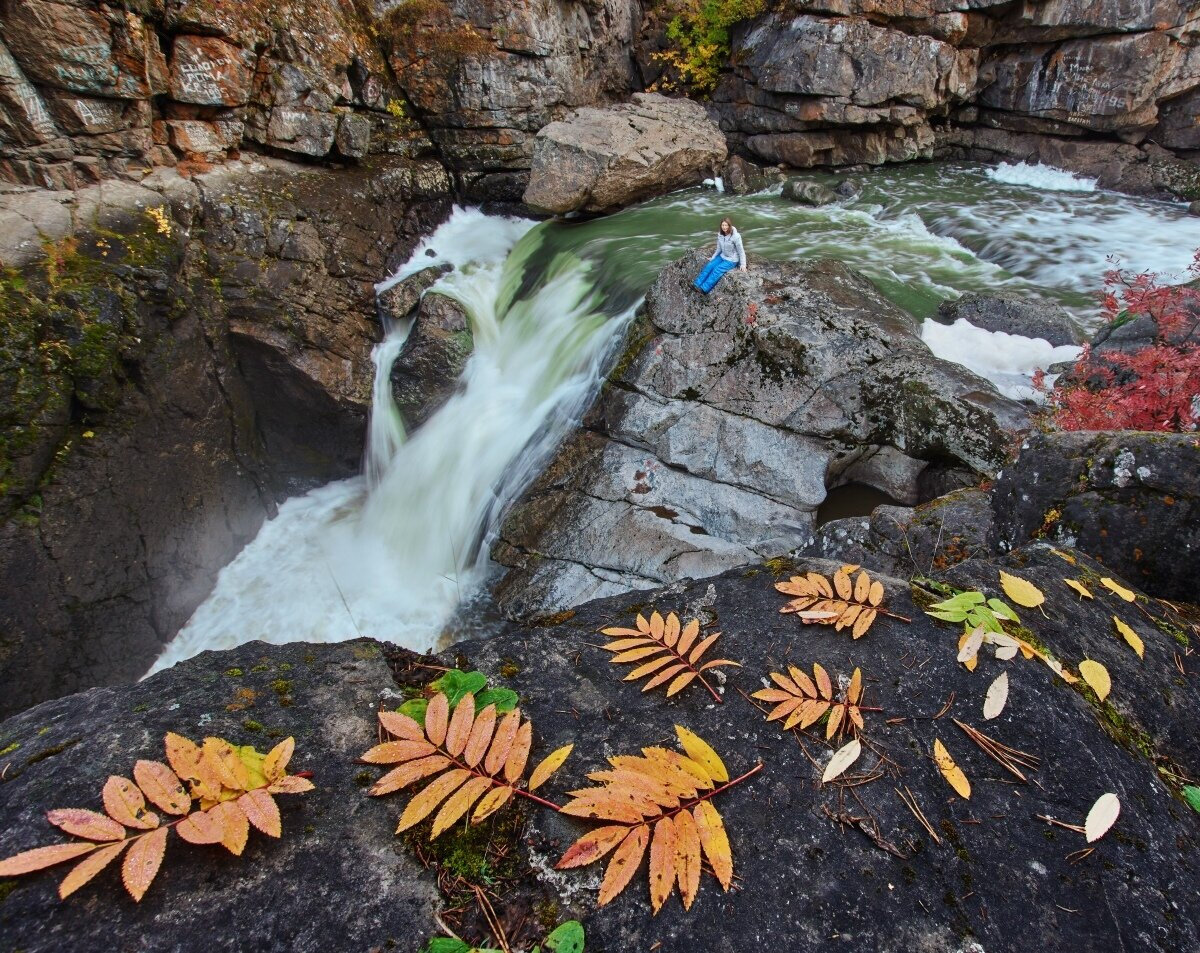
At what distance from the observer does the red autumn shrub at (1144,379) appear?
4.70 metres

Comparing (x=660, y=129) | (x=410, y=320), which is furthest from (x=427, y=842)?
(x=660, y=129)

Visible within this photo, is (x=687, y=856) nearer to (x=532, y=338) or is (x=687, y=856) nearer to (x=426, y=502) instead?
(x=426, y=502)

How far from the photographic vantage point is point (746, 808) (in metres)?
1.59

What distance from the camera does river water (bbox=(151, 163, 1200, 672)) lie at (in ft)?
24.2

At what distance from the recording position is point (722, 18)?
14.1 metres

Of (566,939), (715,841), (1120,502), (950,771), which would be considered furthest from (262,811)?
(1120,502)

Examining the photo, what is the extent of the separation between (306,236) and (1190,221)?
47.6ft

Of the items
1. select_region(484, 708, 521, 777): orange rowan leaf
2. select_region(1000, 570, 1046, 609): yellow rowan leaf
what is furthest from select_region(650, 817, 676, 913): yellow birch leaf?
select_region(1000, 570, 1046, 609): yellow rowan leaf

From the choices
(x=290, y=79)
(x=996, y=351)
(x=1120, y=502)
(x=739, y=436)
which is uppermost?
(x=290, y=79)

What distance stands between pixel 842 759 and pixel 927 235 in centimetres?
1159

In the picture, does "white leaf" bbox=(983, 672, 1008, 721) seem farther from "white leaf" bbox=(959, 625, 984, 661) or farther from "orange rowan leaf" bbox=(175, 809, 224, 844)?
"orange rowan leaf" bbox=(175, 809, 224, 844)

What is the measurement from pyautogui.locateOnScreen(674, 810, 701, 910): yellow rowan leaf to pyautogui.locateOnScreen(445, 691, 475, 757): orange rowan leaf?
1.95ft

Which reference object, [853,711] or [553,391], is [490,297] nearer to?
[553,391]

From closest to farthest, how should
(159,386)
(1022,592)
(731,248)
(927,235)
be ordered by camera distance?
(1022,592), (731,248), (159,386), (927,235)
